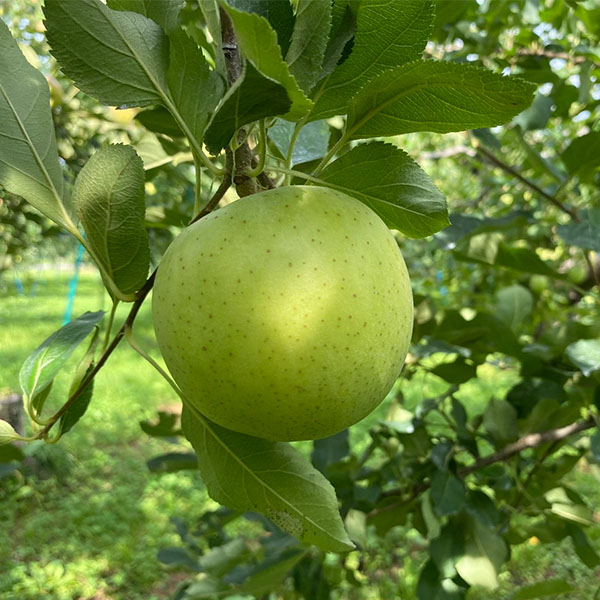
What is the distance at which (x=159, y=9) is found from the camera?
56cm

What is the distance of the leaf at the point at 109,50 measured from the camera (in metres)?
0.50

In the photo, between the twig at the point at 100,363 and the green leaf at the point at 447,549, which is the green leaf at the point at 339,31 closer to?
the twig at the point at 100,363

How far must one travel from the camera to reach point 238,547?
59.2 inches

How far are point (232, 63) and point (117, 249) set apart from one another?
22cm

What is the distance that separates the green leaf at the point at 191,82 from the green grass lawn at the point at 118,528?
1.57m

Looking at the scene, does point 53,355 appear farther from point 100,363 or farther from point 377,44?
point 377,44

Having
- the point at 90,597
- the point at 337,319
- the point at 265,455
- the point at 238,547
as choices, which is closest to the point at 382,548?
the point at 90,597

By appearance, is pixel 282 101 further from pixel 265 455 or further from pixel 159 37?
pixel 265 455

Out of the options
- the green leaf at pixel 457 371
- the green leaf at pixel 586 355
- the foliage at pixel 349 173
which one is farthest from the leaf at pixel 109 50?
the green leaf at pixel 457 371

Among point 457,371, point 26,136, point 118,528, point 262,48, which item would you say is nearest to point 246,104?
point 262,48

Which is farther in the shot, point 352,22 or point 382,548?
point 382,548

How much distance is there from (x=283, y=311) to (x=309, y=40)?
22 cm

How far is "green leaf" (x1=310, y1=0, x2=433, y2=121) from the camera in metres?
0.53

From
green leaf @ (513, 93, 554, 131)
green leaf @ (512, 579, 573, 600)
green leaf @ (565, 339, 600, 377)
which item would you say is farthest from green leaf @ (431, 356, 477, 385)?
green leaf @ (513, 93, 554, 131)
